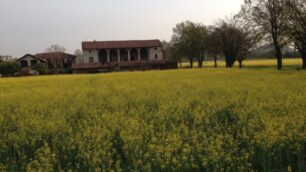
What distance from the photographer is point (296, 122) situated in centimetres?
821

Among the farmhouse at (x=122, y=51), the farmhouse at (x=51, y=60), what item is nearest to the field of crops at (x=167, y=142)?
the farmhouse at (x=122, y=51)

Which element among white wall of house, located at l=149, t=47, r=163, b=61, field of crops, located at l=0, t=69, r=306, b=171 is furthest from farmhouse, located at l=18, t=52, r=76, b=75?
field of crops, located at l=0, t=69, r=306, b=171

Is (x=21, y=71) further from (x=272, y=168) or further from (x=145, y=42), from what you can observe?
(x=272, y=168)

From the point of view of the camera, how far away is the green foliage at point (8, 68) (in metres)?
73.3

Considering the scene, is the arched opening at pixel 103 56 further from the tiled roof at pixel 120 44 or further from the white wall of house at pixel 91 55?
the tiled roof at pixel 120 44

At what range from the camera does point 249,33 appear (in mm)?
58125

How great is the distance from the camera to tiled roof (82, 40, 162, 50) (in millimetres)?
90438

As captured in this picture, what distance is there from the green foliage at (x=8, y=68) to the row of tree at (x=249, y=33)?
122 feet

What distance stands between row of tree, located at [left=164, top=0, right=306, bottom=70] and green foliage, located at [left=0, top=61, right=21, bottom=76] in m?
37.2

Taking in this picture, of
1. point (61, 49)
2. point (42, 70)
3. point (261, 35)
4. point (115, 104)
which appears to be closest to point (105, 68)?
point (42, 70)

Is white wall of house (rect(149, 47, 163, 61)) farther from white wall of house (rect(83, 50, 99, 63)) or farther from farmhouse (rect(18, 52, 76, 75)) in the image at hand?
farmhouse (rect(18, 52, 76, 75))

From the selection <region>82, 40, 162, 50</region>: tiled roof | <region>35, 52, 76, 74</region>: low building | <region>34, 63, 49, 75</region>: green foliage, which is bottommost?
<region>34, 63, 49, 75</region>: green foliage

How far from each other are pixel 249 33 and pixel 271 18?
7.91 m

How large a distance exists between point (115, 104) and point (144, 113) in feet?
7.89
